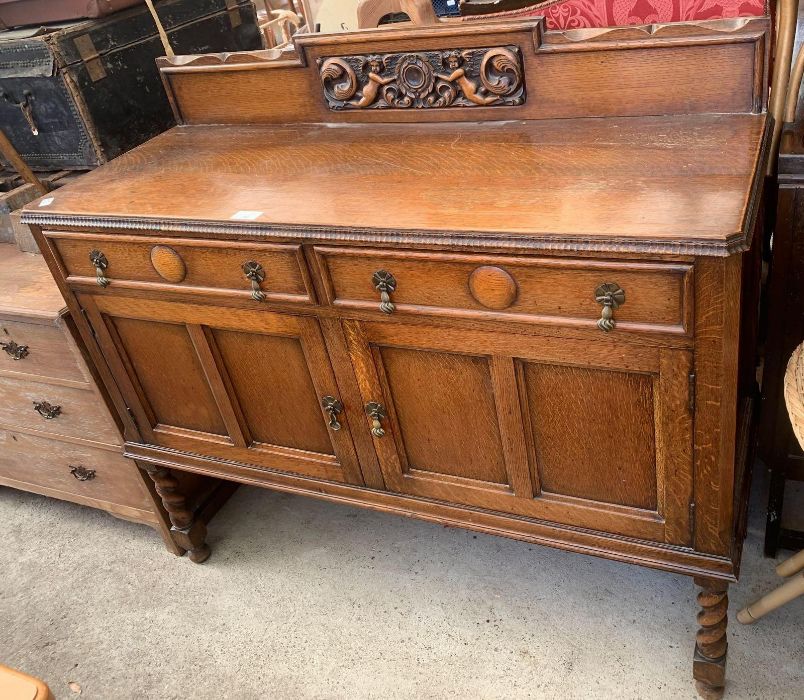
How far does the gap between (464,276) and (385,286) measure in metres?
0.14

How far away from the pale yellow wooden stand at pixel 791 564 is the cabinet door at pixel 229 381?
774mm

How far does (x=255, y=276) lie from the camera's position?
142 centimetres

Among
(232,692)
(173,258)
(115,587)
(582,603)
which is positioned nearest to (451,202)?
(173,258)

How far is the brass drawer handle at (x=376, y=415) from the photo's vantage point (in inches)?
58.9

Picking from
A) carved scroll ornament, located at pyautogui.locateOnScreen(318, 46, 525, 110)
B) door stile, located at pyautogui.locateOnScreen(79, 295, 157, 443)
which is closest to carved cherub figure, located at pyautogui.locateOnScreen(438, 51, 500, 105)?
carved scroll ornament, located at pyautogui.locateOnScreen(318, 46, 525, 110)

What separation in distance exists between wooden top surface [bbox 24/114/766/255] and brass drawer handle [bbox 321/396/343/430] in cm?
37

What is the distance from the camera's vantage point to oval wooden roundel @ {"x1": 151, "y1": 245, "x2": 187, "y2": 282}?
1.48m

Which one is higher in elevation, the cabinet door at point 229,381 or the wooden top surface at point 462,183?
the wooden top surface at point 462,183

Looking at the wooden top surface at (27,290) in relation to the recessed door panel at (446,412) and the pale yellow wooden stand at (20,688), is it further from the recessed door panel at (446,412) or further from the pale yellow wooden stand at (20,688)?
the pale yellow wooden stand at (20,688)

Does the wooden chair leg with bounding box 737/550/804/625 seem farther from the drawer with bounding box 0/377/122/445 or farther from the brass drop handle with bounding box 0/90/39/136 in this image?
the brass drop handle with bounding box 0/90/39/136

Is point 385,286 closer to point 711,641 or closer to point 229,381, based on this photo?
point 229,381

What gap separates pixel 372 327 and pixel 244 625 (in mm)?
918

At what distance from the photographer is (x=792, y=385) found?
125cm

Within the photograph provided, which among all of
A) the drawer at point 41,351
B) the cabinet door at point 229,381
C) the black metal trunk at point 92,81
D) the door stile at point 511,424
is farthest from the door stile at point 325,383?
the black metal trunk at point 92,81
